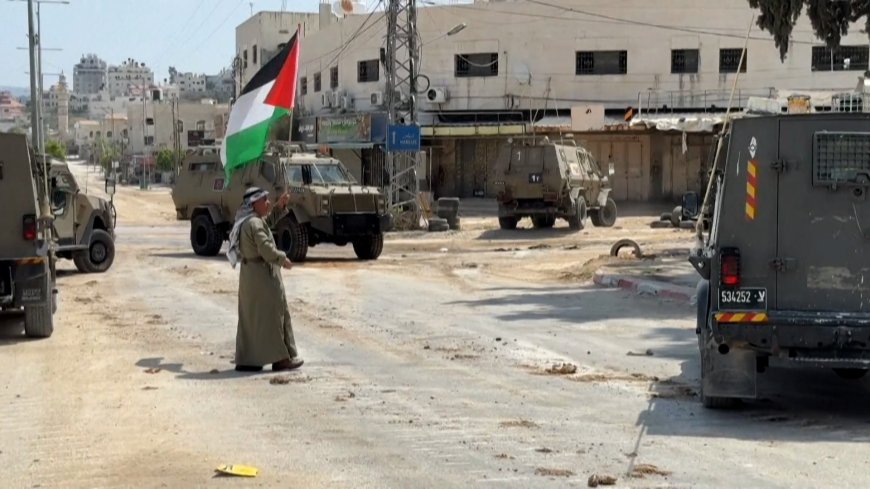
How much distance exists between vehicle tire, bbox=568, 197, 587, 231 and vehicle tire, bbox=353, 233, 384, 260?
392 inches

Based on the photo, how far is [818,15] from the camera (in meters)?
20.1

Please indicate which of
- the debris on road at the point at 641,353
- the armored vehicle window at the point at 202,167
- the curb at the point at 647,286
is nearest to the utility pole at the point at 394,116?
the armored vehicle window at the point at 202,167

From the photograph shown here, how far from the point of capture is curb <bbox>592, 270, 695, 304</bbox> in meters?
16.4

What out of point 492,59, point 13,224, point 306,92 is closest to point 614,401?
point 13,224

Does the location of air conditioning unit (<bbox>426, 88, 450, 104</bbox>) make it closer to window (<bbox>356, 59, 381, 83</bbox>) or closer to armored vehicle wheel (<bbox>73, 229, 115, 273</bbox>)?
window (<bbox>356, 59, 381, 83</bbox>)

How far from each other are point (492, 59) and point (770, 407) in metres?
40.2

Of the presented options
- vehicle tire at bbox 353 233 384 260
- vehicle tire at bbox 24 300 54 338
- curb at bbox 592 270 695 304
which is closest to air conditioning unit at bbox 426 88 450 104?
vehicle tire at bbox 353 233 384 260

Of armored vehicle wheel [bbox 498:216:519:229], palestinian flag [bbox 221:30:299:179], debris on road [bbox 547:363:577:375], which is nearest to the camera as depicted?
debris on road [bbox 547:363:577:375]

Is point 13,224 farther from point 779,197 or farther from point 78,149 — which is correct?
point 78,149

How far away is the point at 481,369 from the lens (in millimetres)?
10953

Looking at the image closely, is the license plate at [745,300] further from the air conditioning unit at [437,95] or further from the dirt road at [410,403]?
the air conditioning unit at [437,95]

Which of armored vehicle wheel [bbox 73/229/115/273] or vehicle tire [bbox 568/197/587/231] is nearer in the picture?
armored vehicle wheel [bbox 73/229/115/273]

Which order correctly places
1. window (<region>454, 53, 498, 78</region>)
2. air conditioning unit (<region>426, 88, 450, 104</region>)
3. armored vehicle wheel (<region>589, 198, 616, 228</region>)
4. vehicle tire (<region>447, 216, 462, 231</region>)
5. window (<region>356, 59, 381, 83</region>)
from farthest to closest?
1. window (<region>356, 59, 381, 83</region>)
2. window (<region>454, 53, 498, 78</region>)
3. air conditioning unit (<region>426, 88, 450, 104</region>)
4. armored vehicle wheel (<region>589, 198, 616, 228</region>)
5. vehicle tire (<region>447, 216, 462, 231</region>)

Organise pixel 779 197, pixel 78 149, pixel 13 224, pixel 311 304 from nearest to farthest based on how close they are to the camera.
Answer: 1. pixel 779 197
2. pixel 13 224
3. pixel 311 304
4. pixel 78 149
